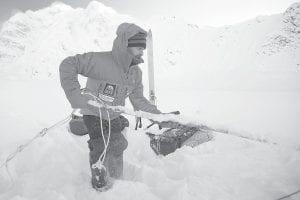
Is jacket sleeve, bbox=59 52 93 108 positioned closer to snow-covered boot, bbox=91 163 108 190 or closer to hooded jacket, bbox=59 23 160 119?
hooded jacket, bbox=59 23 160 119

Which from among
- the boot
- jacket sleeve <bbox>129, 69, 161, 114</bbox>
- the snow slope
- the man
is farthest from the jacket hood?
the snow slope

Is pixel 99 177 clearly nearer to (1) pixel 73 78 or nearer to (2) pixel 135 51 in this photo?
(1) pixel 73 78

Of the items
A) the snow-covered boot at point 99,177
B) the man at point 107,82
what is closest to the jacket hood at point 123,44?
the man at point 107,82

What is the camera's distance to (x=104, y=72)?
2986 mm

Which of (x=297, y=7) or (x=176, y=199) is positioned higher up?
(x=297, y=7)

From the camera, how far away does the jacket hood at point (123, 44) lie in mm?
2851

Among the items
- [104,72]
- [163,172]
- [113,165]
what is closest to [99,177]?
[113,165]

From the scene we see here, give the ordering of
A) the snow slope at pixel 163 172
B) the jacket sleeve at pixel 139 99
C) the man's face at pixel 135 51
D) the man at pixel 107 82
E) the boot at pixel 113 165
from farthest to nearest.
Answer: the jacket sleeve at pixel 139 99 < the boot at pixel 113 165 < the man's face at pixel 135 51 < the man at pixel 107 82 < the snow slope at pixel 163 172

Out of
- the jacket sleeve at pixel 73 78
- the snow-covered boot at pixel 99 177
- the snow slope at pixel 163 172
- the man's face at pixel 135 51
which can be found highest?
the man's face at pixel 135 51

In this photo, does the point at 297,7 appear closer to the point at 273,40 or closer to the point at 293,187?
the point at 273,40

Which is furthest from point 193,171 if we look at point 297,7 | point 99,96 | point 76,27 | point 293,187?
point 76,27

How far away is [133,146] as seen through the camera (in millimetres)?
4598

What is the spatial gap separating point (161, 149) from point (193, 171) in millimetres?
751

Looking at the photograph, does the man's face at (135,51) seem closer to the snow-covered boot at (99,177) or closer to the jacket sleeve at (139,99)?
the jacket sleeve at (139,99)
